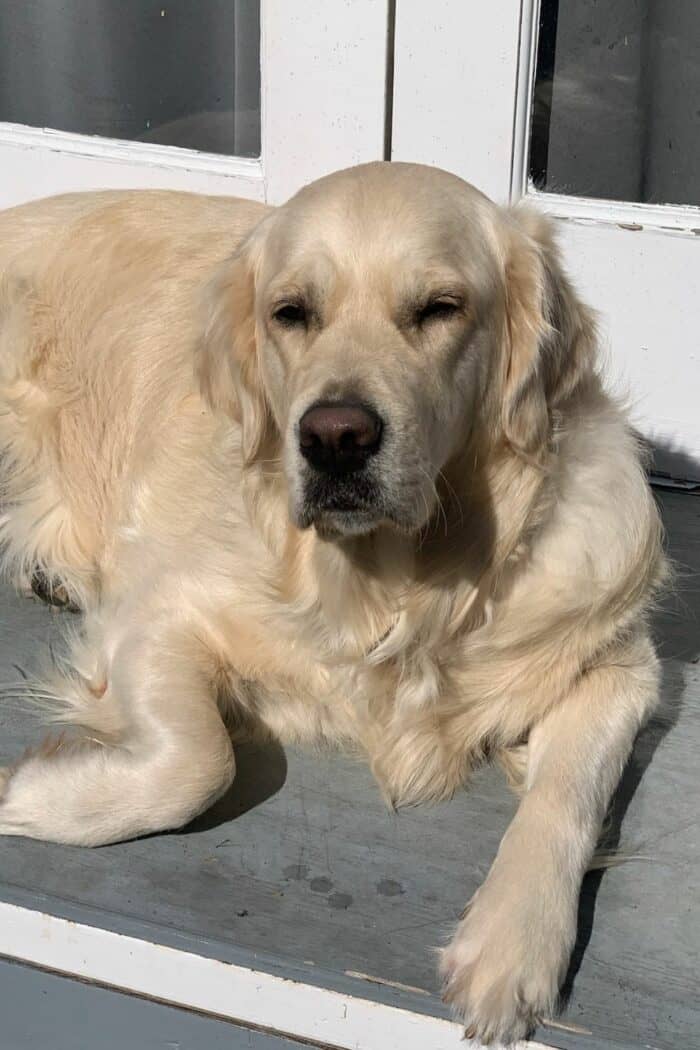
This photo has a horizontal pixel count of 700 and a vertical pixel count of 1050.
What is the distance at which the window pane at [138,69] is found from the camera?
3932mm

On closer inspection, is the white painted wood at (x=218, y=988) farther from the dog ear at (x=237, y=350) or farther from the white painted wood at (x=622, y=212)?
the white painted wood at (x=622, y=212)

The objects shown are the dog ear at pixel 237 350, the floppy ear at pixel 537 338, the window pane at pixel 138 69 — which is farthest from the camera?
the window pane at pixel 138 69

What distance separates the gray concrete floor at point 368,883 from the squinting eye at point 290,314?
2.83ft

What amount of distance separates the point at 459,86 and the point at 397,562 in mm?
1635

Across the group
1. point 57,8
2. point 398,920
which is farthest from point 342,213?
point 57,8

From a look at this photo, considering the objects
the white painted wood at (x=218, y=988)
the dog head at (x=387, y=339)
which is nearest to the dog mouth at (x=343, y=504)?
the dog head at (x=387, y=339)

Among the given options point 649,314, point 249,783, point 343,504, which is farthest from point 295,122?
point 249,783

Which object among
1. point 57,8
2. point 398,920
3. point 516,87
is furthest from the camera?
point 57,8

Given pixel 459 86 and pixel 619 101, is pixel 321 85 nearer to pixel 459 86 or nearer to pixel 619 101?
pixel 459 86

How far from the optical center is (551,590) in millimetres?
2510

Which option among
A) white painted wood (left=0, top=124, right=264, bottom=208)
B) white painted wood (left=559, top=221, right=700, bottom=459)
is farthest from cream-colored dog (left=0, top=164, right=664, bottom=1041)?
white painted wood (left=0, top=124, right=264, bottom=208)

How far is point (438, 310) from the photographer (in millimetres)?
2348

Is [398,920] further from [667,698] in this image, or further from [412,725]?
[667,698]

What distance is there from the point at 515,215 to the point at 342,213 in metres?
0.42
